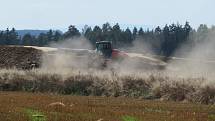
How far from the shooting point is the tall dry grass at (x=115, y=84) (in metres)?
40.2

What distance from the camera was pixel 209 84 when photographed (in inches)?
1544

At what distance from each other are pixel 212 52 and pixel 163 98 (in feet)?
223

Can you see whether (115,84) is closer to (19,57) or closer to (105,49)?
(105,49)

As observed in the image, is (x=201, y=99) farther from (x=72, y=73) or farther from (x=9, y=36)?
(x=9, y=36)

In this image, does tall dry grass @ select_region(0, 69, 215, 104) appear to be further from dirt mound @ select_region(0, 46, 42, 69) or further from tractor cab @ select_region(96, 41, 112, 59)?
dirt mound @ select_region(0, 46, 42, 69)

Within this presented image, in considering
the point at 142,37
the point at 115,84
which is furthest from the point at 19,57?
the point at 142,37

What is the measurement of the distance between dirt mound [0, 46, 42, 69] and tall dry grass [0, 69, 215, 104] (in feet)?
52.1

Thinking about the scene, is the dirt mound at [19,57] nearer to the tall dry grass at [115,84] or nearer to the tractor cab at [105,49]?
the tractor cab at [105,49]

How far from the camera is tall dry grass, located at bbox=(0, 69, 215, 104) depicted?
132 ft

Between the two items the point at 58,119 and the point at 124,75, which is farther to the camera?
the point at 124,75

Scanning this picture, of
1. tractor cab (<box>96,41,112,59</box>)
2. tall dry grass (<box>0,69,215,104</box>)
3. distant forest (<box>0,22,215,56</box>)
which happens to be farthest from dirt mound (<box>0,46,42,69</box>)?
distant forest (<box>0,22,215,56</box>)

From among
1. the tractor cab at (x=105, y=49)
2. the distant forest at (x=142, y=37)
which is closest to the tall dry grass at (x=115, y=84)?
the tractor cab at (x=105, y=49)

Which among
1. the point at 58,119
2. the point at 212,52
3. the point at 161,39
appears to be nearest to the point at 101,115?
the point at 58,119

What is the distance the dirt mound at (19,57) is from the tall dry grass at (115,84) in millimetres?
15873
